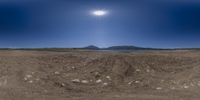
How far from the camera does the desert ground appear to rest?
2405cm

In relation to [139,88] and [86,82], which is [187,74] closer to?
[139,88]

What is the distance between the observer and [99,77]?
2839 cm

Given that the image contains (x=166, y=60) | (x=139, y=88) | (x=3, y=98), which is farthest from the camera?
(x=166, y=60)

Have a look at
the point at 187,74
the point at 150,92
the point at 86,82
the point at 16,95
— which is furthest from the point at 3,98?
the point at 187,74

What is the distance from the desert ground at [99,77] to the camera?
24047 millimetres

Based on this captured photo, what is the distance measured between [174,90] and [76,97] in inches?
253

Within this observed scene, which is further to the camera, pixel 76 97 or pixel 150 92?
pixel 150 92

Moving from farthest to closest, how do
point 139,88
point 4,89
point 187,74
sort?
point 187,74
point 139,88
point 4,89

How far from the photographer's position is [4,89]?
24859 millimetres

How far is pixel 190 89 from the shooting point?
2561cm

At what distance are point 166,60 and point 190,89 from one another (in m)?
7.27

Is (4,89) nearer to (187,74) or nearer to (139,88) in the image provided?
(139,88)

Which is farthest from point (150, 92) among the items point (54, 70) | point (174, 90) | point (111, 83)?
point (54, 70)

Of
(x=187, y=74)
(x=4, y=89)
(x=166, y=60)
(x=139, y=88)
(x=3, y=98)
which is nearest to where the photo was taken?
(x=3, y=98)
